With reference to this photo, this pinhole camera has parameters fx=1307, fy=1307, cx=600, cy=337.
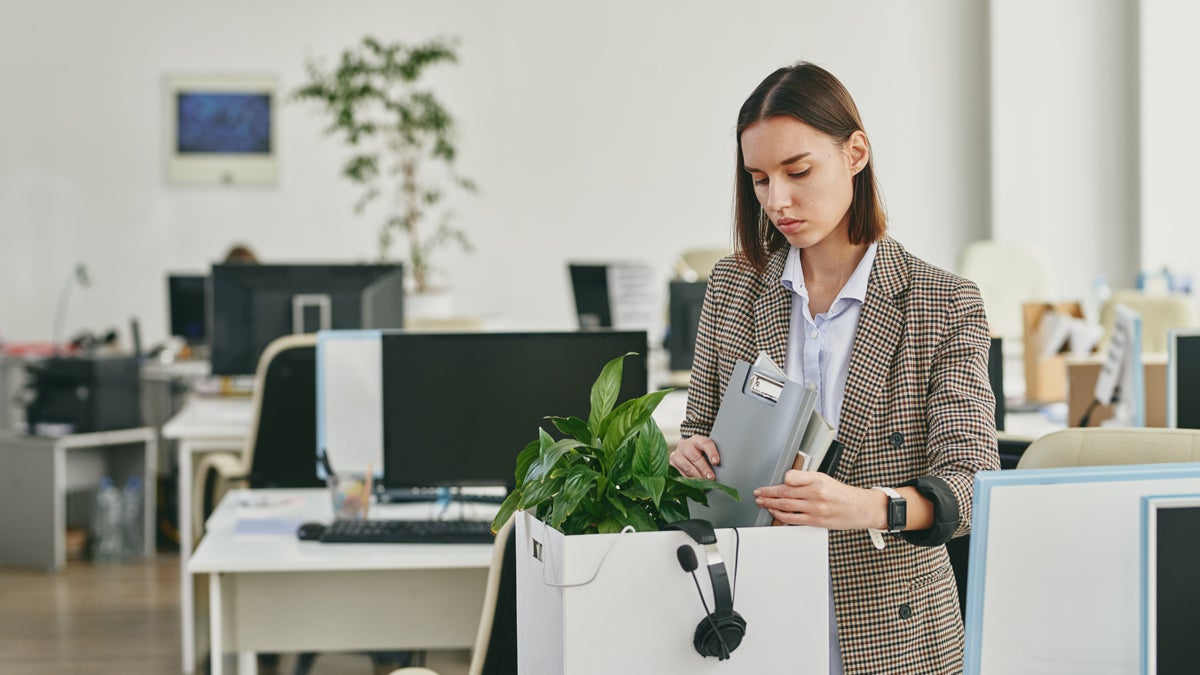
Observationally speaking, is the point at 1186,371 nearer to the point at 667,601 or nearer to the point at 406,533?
the point at 406,533

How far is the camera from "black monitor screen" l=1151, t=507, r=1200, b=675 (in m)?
1.03

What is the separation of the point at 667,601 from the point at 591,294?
4645 mm

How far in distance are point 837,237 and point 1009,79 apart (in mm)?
6663

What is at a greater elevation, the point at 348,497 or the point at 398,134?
the point at 398,134

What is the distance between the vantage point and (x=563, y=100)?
7988 millimetres

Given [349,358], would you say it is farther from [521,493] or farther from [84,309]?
[84,309]

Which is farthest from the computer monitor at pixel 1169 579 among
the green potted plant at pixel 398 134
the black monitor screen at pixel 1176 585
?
the green potted plant at pixel 398 134

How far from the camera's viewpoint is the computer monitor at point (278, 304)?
3.95m

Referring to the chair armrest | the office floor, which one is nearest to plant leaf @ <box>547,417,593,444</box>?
the chair armrest

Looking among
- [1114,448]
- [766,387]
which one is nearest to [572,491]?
[766,387]

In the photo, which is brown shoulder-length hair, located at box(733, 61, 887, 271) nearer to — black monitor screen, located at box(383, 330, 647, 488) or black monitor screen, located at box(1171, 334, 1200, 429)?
black monitor screen, located at box(383, 330, 647, 488)

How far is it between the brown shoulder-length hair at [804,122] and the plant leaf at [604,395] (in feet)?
1.04

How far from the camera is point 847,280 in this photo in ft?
5.24

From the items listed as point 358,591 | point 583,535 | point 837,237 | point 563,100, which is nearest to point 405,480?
point 358,591
